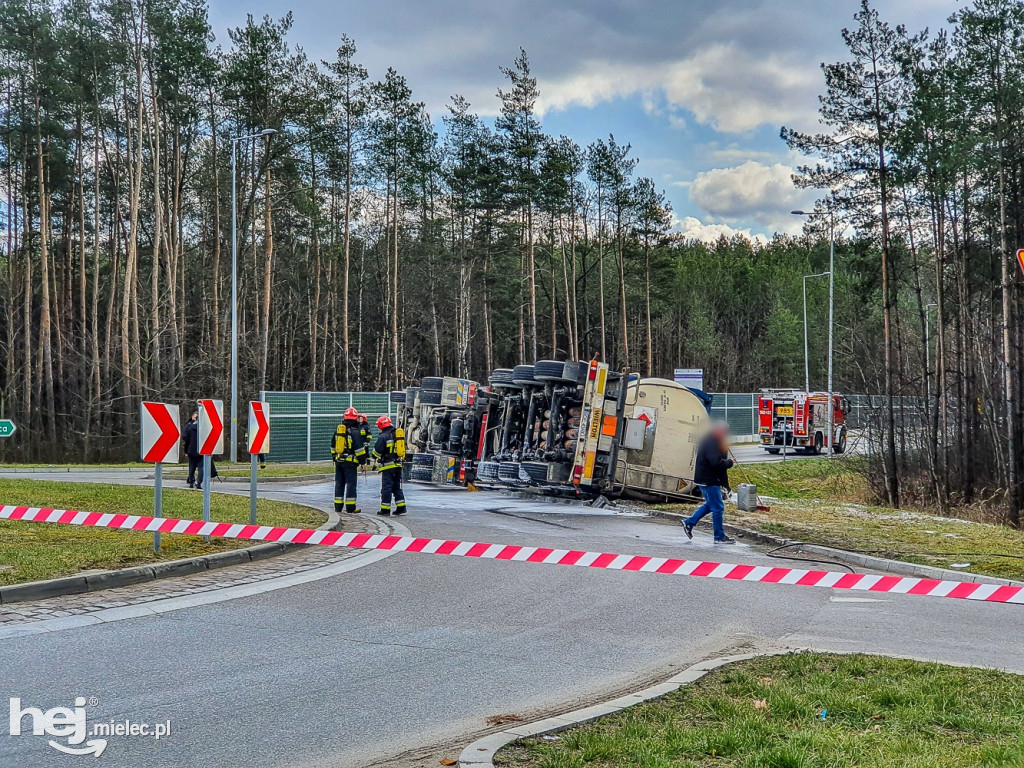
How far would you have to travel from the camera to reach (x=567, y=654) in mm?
7195

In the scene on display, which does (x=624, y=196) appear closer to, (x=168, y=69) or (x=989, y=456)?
(x=168, y=69)

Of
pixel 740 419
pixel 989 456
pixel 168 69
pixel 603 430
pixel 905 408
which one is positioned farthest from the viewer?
pixel 740 419

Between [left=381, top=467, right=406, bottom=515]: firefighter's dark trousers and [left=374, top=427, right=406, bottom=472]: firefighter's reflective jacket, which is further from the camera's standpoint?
[left=381, top=467, right=406, bottom=515]: firefighter's dark trousers

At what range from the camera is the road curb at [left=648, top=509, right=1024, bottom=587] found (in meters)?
11.0

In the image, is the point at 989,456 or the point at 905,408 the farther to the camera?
the point at 905,408

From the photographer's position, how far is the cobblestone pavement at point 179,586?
8227 mm

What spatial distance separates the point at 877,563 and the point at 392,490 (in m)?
8.66

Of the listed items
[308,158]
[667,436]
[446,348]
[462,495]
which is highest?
[308,158]

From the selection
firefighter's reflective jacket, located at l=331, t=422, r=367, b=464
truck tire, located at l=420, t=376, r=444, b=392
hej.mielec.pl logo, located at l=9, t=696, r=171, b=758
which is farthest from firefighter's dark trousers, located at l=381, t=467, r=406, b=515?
hej.mielec.pl logo, located at l=9, t=696, r=171, b=758

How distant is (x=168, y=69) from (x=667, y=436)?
2759 cm

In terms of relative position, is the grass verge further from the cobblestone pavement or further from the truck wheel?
the truck wheel

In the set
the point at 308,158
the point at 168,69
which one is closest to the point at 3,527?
the point at 168,69

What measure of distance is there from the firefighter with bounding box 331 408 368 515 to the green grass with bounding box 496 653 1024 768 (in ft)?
36.3

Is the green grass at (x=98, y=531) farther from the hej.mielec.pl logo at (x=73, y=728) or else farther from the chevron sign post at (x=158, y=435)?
the hej.mielec.pl logo at (x=73, y=728)
